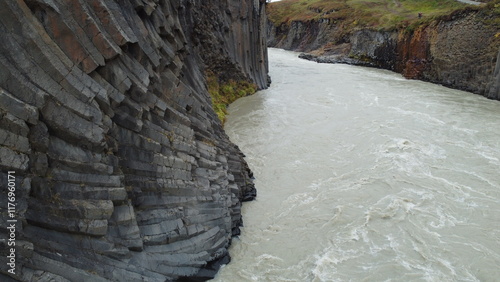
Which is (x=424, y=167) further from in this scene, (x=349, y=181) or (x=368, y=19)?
(x=368, y=19)

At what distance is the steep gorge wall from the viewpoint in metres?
37.0

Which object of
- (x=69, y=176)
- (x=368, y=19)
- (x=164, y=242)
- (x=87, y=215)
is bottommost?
(x=164, y=242)

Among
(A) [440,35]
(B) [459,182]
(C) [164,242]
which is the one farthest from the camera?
(A) [440,35]

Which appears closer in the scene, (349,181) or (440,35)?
(349,181)

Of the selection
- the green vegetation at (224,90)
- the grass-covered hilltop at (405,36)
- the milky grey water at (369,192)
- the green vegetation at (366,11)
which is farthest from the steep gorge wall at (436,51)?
the green vegetation at (224,90)

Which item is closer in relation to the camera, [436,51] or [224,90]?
[224,90]

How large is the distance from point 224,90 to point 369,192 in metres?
19.6

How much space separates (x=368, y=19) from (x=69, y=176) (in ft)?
228

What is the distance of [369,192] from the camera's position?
16797mm

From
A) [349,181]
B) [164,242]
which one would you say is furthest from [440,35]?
[164,242]

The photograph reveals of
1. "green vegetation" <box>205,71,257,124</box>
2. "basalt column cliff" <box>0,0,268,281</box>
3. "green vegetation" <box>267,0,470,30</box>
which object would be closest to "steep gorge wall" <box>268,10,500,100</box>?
"green vegetation" <box>267,0,470,30</box>

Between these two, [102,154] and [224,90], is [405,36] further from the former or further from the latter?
[102,154]

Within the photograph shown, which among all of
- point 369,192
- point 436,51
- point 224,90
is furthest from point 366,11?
point 369,192

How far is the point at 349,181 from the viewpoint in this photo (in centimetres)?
1789
